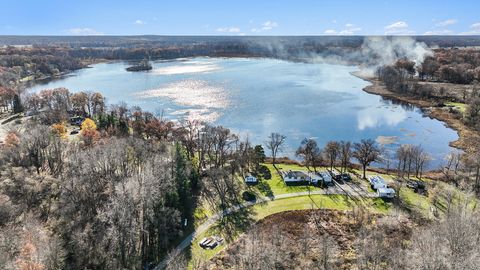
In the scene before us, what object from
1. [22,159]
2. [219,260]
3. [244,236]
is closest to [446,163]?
[244,236]

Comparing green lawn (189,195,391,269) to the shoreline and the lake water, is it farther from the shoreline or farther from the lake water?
the shoreline

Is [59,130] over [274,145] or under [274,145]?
over

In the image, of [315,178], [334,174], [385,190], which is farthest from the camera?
[334,174]

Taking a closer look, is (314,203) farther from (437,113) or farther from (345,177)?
(437,113)

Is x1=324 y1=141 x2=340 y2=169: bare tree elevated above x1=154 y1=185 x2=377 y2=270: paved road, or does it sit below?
above

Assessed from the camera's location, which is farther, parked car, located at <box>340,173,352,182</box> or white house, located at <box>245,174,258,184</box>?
parked car, located at <box>340,173,352,182</box>

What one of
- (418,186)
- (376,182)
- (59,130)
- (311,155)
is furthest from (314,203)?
(59,130)

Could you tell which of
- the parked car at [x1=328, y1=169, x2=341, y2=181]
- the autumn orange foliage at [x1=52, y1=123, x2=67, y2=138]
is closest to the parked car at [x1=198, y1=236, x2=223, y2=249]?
the parked car at [x1=328, y1=169, x2=341, y2=181]
